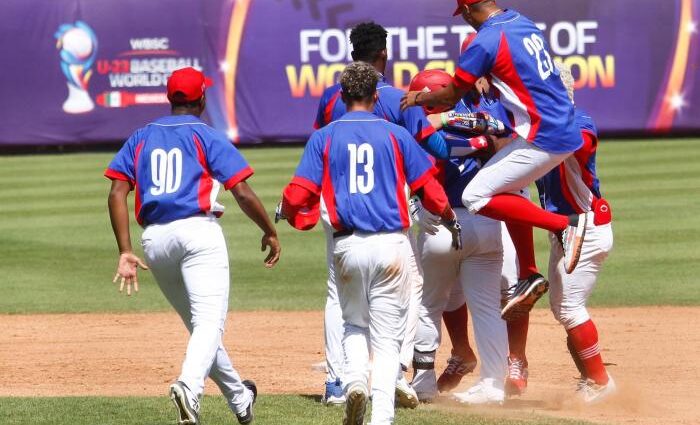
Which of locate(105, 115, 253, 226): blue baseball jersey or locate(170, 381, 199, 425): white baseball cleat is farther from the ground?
locate(105, 115, 253, 226): blue baseball jersey

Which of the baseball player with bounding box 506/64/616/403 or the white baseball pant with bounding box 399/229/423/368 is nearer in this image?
the white baseball pant with bounding box 399/229/423/368

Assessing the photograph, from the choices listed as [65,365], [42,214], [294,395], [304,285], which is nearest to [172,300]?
[294,395]

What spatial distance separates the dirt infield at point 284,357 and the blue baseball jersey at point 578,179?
1323 millimetres

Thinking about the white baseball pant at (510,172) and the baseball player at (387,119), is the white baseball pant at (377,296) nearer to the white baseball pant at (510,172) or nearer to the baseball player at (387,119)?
the baseball player at (387,119)

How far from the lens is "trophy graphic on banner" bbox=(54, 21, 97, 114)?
84.8 ft

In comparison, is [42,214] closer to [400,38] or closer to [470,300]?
[400,38]

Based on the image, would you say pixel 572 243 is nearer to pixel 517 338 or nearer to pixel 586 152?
pixel 586 152

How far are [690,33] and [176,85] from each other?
19.9 metres

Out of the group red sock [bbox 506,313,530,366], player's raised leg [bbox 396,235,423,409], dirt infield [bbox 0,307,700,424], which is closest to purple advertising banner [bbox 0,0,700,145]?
dirt infield [bbox 0,307,700,424]

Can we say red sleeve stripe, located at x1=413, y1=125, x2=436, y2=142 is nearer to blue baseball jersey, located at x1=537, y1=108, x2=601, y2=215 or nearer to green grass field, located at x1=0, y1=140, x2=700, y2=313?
blue baseball jersey, located at x1=537, y1=108, x2=601, y2=215

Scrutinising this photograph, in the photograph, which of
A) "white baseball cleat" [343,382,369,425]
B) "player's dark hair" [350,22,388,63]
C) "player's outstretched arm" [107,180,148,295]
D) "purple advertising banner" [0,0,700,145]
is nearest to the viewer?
"white baseball cleat" [343,382,369,425]

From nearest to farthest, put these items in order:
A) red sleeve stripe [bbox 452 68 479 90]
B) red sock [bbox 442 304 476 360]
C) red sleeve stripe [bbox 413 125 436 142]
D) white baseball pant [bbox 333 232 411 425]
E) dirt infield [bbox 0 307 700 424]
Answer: white baseball pant [bbox 333 232 411 425]
red sleeve stripe [bbox 452 68 479 90]
red sleeve stripe [bbox 413 125 436 142]
dirt infield [bbox 0 307 700 424]
red sock [bbox 442 304 476 360]

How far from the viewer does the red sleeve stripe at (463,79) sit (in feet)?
23.2

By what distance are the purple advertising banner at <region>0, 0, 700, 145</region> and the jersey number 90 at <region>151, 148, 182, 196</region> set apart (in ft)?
62.5
